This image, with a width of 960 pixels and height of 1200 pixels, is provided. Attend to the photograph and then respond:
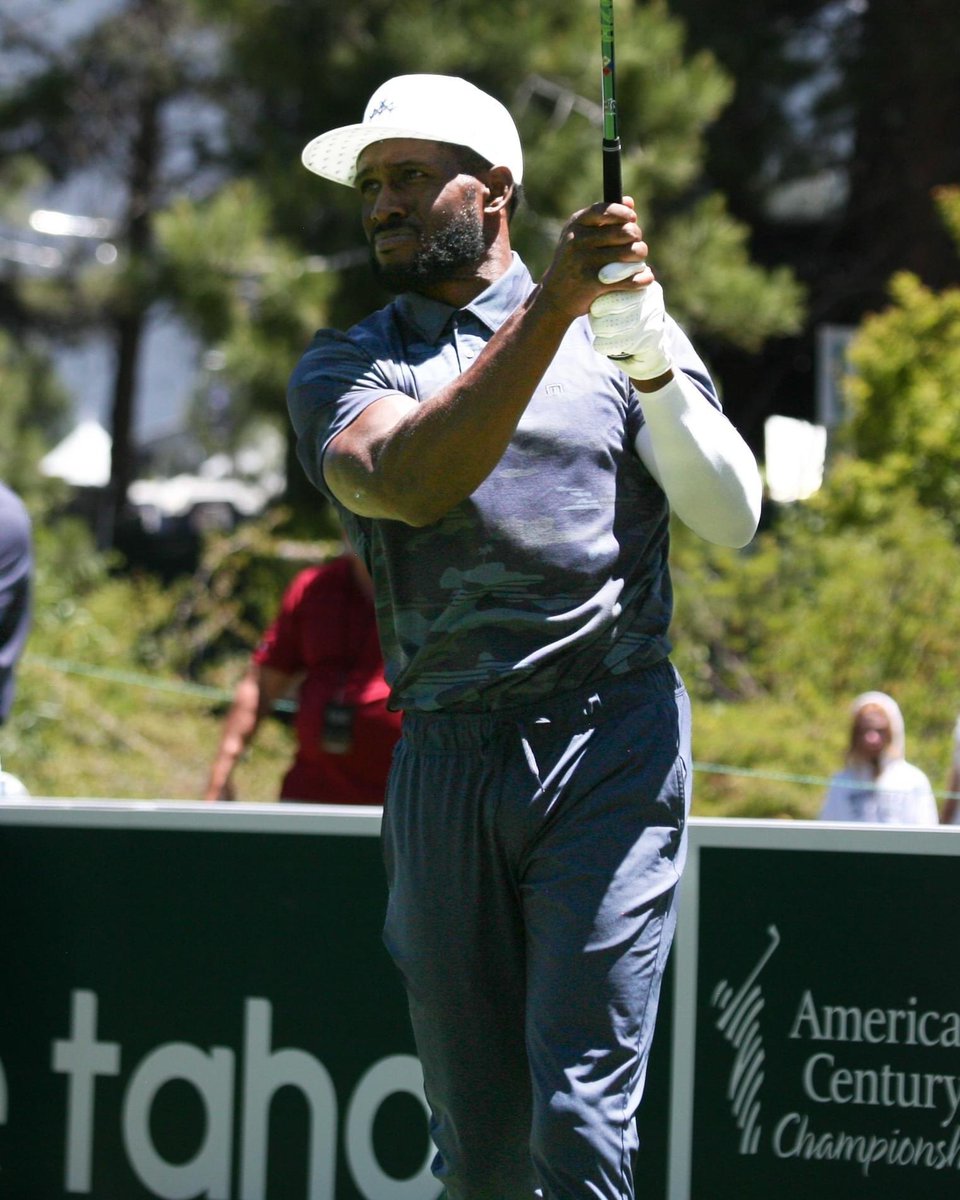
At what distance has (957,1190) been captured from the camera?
3383 mm

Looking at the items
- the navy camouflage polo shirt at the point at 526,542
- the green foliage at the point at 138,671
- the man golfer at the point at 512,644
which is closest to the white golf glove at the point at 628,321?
the man golfer at the point at 512,644

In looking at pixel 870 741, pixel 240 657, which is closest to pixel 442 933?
pixel 870 741

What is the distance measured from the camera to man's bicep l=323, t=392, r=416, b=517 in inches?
102

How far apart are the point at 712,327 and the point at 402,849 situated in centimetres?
852

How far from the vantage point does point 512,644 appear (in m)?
2.68

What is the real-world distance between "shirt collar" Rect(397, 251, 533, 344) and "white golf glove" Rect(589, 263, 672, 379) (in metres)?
0.41

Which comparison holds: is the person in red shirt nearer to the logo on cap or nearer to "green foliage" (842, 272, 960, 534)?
the logo on cap

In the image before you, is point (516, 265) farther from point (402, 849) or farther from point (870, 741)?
point (870, 741)

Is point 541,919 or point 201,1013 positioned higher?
point 541,919

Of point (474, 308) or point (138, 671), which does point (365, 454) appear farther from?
point (138, 671)

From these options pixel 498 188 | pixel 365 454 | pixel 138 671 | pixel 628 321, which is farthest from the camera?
pixel 138 671

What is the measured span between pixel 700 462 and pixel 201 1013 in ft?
6.25

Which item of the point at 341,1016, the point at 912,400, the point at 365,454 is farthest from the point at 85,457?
the point at 365,454

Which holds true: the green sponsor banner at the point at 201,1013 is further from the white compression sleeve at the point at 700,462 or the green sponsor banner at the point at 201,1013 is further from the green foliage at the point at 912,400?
the green foliage at the point at 912,400
